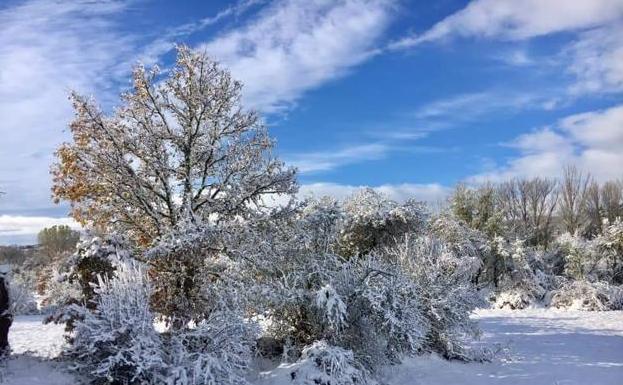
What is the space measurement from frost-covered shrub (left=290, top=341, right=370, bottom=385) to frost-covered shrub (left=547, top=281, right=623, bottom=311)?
49.5 feet

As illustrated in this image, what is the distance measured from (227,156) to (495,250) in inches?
688

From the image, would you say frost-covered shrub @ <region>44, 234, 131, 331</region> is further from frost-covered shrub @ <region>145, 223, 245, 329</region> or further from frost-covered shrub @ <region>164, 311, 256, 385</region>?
frost-covered shrub @ <region>164, 311, 256, 385</region>

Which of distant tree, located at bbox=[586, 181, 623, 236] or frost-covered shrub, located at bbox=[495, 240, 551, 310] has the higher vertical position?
distant tree, located at bbox=[586, 181, 623, 236]

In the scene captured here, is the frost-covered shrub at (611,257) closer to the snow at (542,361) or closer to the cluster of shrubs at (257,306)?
the snow at (542,361)

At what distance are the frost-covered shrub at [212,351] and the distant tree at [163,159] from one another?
2.89 meters

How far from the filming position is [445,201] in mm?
31766

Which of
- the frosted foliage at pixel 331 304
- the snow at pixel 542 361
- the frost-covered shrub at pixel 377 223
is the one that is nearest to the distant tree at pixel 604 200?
the snow at pixel 542 361

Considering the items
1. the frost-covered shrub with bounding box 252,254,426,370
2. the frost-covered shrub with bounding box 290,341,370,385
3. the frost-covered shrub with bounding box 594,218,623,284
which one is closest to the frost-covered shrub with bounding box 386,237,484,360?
the frost-covered shrub with bounding box 252,254,426,370

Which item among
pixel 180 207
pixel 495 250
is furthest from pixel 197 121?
pixel 495 250

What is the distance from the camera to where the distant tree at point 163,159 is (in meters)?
10.8

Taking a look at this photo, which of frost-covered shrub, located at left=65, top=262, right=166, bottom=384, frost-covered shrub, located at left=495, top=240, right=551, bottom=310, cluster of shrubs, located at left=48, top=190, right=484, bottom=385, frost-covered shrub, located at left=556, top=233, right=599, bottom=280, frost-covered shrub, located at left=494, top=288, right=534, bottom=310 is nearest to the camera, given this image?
frost-covered shrub, located at left=65, top=262, right=166, bottom=384

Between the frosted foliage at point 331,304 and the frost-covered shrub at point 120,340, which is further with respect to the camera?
the frosted foliage at point 331,304

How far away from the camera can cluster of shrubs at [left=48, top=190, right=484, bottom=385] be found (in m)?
7.69

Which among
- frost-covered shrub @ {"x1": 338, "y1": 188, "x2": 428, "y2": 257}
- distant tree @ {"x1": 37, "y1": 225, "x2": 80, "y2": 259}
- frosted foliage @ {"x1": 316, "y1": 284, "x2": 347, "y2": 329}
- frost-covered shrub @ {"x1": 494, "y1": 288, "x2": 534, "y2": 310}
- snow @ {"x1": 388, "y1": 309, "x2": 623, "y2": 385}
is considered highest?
distant tree @ {"x1": 37, "y1": 225, "x2": 80, "y2": 259}
